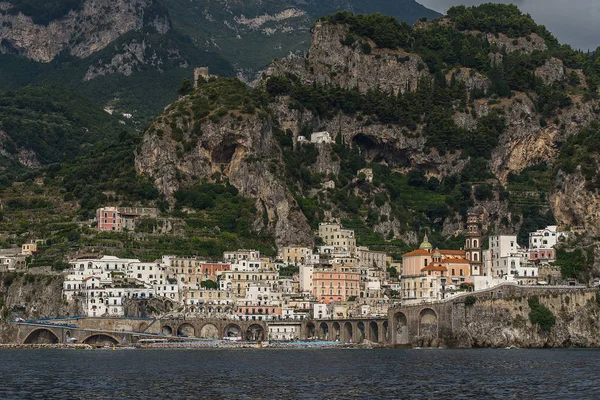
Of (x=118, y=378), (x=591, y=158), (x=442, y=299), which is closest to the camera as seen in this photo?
(x=118, y=378)

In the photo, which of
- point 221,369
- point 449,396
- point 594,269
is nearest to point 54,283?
point 221,369

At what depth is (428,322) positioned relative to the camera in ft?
495

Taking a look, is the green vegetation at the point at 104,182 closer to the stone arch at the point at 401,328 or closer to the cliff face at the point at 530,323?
the stone arch at the point at 401,328

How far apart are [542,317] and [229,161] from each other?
60.8m

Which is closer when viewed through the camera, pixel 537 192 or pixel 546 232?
pixel 546 232

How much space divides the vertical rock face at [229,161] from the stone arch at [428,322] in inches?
1325

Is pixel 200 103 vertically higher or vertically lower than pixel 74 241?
higher

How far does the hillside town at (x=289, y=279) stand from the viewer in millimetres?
158750

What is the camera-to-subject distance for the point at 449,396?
8662cm

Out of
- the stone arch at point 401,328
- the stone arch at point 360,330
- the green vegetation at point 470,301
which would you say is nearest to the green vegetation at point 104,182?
the stone arch at point 360,330

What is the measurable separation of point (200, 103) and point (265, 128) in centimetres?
1091

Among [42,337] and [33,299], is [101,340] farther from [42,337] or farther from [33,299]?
[33,299]

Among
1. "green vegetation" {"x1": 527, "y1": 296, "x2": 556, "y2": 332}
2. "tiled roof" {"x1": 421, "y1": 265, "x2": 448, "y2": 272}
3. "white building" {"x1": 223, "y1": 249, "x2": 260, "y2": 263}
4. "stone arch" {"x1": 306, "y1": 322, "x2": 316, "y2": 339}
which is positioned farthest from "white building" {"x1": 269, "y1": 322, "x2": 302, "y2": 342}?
"green vegetation" {"x1": 527, "y1": 296, "x2": 556, "y2": 332}

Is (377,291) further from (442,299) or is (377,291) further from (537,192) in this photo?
(537,192)
